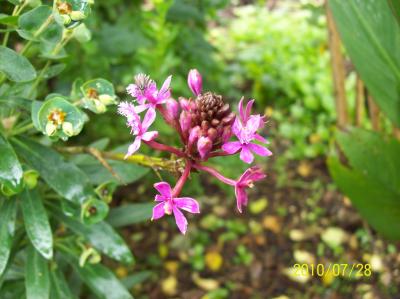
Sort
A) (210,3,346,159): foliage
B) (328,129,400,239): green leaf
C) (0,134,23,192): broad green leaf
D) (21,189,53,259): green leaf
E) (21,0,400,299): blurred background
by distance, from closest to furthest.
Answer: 1. (0,134,23,192): broad green leaf
2. (21,189,53,259): green leaf
3. (328,129,400,239): green leaf
4. (21,0,400,299): blurred background
5. (210,3,346,159): foliage

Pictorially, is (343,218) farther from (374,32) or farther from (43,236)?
(43,236)

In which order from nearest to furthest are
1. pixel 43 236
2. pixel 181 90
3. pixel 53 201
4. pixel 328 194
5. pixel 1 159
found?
pixel 1 159
pixel 43 236
pixel 53 201
pixel 181 90
pixel 328 194

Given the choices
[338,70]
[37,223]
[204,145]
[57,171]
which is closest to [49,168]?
[57,171]

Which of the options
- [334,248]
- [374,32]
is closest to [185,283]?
[334,248]

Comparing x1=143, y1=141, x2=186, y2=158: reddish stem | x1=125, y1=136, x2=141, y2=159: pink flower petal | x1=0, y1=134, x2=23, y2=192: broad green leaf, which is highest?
x1=125, y1=136, x2=141, y2=159: pink flower petal

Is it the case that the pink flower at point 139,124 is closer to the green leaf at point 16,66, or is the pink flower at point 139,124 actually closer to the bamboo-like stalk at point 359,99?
the green leaf at point 16,66

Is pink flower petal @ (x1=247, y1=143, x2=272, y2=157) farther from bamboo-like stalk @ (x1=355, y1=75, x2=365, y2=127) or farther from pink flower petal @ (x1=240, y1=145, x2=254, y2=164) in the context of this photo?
bamboo-like stalk @ (x1=355, y1=75, x2=365, y2=127)

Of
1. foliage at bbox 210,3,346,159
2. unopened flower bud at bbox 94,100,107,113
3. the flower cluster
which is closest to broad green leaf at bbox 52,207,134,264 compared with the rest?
unopened flower bud at bbox 94,100,107,113

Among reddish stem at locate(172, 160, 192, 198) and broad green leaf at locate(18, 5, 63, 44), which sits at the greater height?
broad green leaf at locate(18, 5, 63, 44)

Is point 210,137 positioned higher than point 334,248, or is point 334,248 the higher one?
point 210,137
